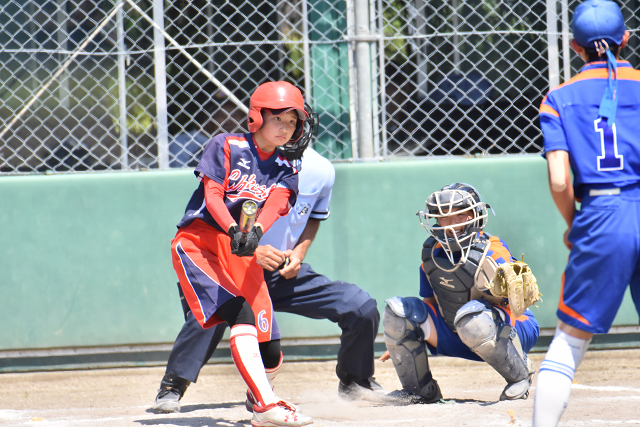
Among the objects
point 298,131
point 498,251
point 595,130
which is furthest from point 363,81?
point 595,130

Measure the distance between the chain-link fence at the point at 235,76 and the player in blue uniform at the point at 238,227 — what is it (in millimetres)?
1462

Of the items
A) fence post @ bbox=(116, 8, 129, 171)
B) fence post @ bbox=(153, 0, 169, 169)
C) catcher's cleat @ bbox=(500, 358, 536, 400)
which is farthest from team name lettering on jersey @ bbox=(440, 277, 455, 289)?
fence post @ bbox=(116, 8, 129, 171)

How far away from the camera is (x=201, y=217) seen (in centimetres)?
316

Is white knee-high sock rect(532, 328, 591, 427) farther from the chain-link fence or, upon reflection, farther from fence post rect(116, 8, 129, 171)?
fence post rect(116, 8, 129, 171)

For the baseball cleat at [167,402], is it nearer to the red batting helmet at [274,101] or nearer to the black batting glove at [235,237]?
the black batting glove at [235,237]

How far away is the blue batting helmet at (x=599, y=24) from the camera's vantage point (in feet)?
7.81

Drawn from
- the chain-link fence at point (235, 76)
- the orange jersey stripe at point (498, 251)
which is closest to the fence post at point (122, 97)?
the chain-link fence at point (235, 76)

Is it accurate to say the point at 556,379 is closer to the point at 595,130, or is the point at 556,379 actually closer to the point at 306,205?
the point at 595,130

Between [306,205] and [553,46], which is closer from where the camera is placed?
[306,205]

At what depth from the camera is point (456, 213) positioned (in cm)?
338

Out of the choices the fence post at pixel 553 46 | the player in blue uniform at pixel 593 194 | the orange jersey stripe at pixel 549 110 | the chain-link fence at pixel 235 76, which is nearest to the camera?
the player in blue uniform at pixel 593 194

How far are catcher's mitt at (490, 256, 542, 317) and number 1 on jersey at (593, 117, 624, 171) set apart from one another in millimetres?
989

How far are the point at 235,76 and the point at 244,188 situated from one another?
2741 mm

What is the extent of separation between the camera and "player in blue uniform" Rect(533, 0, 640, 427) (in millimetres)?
2230
